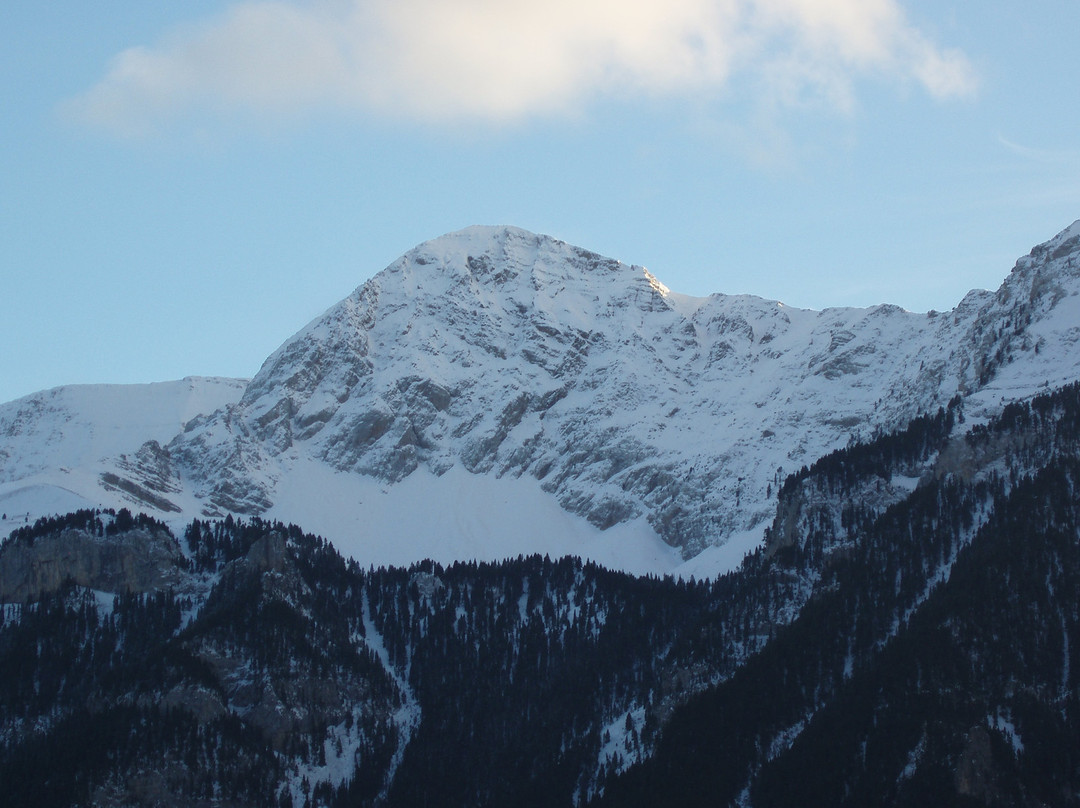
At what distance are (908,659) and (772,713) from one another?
1793 cm

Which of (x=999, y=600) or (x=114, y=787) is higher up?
(x=999, y=600)

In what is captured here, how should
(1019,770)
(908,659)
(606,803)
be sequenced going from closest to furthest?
(1019,770) < (908,659) < (606,803)

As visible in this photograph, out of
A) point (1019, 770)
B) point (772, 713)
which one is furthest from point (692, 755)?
point (1019, 770)

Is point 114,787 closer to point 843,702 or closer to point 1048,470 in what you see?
point 843,702

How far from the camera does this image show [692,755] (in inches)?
7677

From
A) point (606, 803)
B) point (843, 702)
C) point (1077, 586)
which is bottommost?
point (606, 803)

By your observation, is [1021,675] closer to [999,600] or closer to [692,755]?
[999,600]

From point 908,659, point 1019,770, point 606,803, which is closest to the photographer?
point 1019,770

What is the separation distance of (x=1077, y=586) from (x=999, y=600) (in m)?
7.97

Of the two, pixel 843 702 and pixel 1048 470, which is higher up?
pixel 1048 470

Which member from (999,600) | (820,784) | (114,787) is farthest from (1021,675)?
(114,787)

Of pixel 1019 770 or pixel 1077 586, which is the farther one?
Result: pixel 1077 586

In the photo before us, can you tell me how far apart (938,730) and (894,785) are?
21.9 ft

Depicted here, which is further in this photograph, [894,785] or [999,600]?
[999,600]
